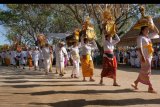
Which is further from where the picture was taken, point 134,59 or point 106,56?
point 134,59

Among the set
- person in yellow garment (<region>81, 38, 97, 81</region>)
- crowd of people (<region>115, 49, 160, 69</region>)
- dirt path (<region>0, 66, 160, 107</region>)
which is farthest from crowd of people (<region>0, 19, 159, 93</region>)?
dirt path (<region>0, 66, 160, 107</region>)

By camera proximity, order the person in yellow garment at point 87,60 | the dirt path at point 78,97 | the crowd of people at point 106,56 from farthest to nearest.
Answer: the person in yellow garment at point 87,60 → the crowd of people at point 106,56 → the dirt path at point 78,97

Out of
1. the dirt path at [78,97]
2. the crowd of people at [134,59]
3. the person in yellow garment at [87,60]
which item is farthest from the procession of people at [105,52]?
the crowd of people at [134,59]

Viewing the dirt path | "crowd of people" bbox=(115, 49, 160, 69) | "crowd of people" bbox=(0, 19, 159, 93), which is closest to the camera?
the dirt path

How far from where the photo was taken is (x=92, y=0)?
6.77 meters

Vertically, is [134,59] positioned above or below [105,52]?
above

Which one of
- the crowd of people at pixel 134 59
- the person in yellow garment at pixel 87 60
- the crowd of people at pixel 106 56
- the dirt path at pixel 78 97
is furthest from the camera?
the crowd of people at pixel 134 59

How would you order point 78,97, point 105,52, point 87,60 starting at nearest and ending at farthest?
1. point 78,97
2. point 105,52
3. point 87,60

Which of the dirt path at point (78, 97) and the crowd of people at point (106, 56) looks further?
the crowd of people at point (106, 56)

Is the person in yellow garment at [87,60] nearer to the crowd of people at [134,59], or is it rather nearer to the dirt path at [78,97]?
the dirt path at [78,97]

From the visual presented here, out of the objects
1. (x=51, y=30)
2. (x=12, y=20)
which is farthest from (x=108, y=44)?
(x=51, y=30)

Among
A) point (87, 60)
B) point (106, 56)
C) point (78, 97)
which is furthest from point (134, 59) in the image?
point (78, 97)

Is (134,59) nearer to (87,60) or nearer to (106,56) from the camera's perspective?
(87,60)

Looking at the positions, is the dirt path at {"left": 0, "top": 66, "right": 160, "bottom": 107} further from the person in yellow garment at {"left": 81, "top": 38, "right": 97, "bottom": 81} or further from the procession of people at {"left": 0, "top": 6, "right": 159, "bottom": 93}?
the person in yellow garment at {"left": 81, "top": 38, "right": 97, "bottom": 81}
